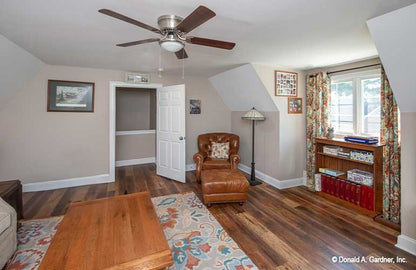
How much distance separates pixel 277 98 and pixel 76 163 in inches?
162

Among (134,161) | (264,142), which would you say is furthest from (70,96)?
(264,142)

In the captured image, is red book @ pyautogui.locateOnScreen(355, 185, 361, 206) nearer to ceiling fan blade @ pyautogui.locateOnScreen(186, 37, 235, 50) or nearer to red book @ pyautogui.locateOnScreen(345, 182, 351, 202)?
red book @ pyautogui.locateOnScreen(345, 182, 351, 202)

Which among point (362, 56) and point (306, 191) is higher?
point (362, 56)

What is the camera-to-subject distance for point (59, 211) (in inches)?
114

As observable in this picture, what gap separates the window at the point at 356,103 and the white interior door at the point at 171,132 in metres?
2.87

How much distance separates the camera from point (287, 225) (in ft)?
8.28

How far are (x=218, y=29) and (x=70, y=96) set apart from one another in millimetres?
3238

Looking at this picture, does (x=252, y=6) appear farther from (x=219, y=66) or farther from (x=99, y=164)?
(x=99, y=164)

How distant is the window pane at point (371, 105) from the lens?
298cm

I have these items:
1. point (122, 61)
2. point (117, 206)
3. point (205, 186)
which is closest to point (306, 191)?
point (205, 186)

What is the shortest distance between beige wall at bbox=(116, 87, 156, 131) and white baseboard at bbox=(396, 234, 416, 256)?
557 cm

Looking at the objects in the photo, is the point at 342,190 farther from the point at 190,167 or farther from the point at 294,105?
the point at 190,167

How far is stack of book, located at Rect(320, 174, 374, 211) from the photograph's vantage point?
2811 millimetres

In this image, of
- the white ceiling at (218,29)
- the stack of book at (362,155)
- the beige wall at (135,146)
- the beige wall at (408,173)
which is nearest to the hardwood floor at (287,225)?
the beige wall at (408,173)
